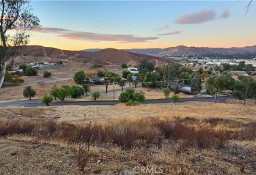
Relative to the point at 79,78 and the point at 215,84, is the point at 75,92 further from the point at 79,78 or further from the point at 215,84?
the point at 215,84

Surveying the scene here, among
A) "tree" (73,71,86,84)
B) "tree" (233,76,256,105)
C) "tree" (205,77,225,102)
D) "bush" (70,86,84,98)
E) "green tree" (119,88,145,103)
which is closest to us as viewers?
"green tree" (119,88,145,103)

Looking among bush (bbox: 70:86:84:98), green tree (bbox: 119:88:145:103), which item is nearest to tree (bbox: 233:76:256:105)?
green tree (bbox: 119:88:145:103)

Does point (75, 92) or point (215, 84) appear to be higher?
point (215, 84)

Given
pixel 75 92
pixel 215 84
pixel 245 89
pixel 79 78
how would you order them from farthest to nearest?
pixel 79 78 < pixel 75 92 < pixel 245 89 < pixel 215 84

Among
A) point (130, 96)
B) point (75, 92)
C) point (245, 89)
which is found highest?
point (245, 89)

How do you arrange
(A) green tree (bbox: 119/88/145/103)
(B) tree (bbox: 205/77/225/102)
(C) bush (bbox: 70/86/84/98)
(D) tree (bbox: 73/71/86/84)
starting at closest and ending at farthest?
(A) green tree (bbox: 119/88/145/103), (B) tree (bbox: 205/77/225/102), (C) bush (bbox: 70/86/84/98), (D) tree (bbox: 73/71/86/84)

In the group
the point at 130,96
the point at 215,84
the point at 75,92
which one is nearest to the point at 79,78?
the point at 75,92

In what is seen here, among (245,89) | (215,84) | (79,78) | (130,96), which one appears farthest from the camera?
(79,78)

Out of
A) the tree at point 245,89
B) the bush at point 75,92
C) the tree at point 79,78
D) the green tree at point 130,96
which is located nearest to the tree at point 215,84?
the tree at point 245,89

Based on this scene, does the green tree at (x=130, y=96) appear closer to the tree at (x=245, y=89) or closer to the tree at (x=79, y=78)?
the tree at (x=245, y=89)

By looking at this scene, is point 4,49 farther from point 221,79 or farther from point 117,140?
point 221,79

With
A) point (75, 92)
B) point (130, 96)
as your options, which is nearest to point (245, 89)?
point (130, 96)

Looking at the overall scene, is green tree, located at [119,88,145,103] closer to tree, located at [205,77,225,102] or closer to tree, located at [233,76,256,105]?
tree, located at [205,77,225,102]

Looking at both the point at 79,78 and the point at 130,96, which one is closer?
the point at 130,96
